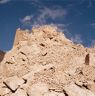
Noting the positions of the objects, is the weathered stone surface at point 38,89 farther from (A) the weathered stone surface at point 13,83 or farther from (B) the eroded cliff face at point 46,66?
(A) the weathered stone surface at point 13,83

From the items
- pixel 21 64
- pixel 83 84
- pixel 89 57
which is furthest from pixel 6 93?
pixel 89 57

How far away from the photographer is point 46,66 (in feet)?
73.8

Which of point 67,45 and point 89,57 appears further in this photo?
point 67,45

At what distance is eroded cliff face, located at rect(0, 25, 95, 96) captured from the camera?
65.3 feet

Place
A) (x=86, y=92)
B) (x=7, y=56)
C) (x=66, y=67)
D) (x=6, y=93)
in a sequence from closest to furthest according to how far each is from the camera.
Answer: (x=86, y=92)
(x=6, y=93)
(x=66, y=67)
(x=7, y=56)

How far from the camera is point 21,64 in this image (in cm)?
2345

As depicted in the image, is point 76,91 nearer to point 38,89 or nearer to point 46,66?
point 38,89

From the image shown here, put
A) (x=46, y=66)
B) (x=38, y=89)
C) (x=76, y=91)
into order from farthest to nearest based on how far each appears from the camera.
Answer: (x=46, y=66)
(x=38, y=89)
(x=76, y=91)


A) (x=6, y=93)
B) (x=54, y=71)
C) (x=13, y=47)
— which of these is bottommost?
(x=6, y=93)

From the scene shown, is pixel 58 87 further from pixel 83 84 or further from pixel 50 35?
pixel 50 35

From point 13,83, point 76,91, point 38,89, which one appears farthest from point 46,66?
point 76,91

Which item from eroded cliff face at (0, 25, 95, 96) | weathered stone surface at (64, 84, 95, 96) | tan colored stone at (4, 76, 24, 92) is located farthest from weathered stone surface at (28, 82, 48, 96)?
weathered stone surface at (64, 84, 95, 96)

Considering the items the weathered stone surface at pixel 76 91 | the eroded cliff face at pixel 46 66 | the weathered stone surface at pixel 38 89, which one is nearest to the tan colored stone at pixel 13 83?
the eroded cliff face at pixel 46 66

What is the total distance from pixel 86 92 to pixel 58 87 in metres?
1.85
